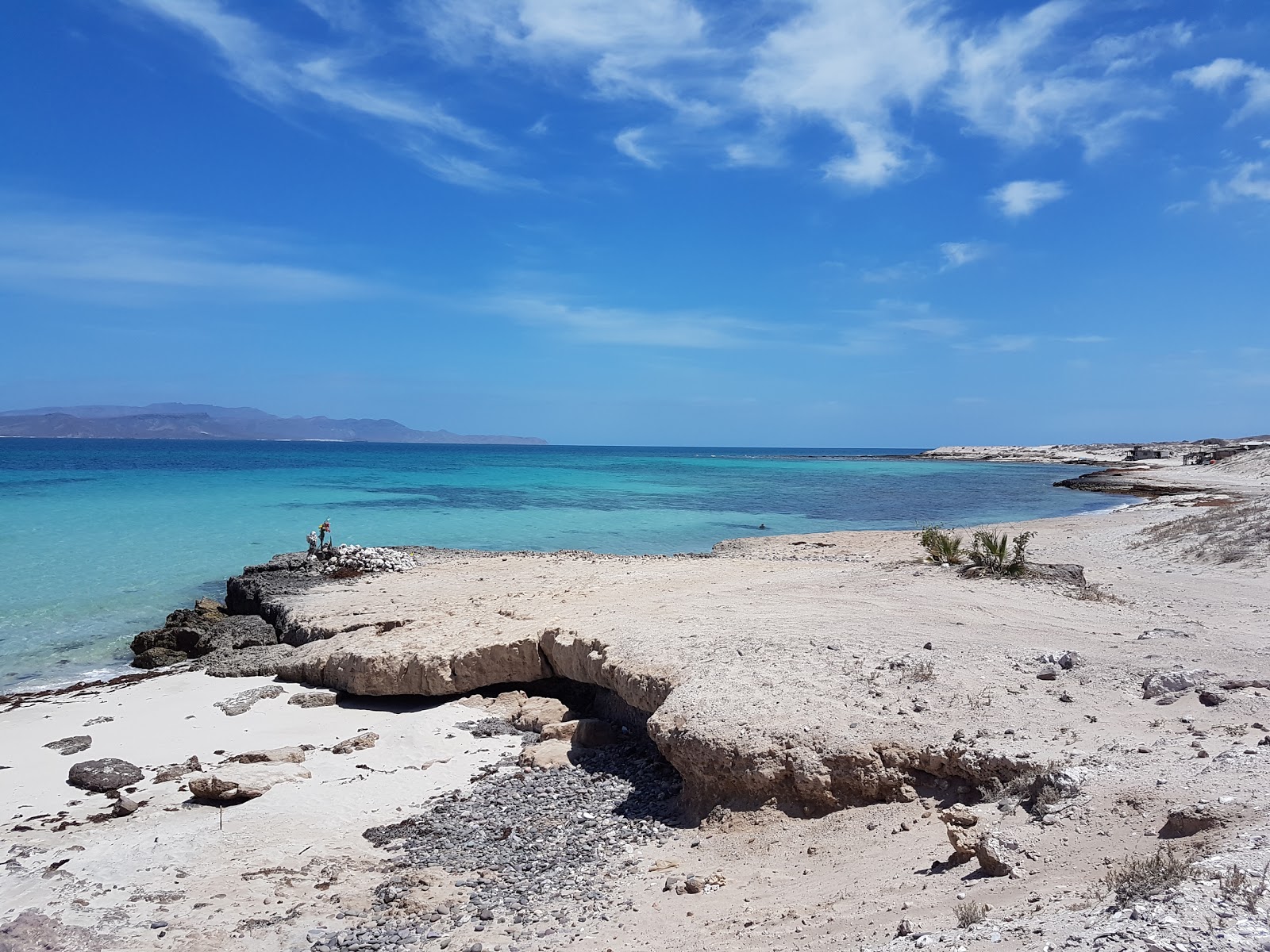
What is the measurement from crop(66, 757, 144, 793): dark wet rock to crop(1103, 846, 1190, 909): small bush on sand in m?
7.52

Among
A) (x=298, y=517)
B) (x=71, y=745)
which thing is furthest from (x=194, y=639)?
(x=298, y=517)

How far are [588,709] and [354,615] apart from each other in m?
4.93

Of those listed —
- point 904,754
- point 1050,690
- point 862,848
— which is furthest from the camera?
point 1050,690

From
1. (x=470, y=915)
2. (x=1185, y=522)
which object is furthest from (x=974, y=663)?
(x=1185, y=522)

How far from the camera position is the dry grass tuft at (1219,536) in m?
13.1

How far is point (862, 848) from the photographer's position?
4785 millimetres

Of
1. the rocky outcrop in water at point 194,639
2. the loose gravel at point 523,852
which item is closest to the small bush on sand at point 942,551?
the loose gravel at point 523,852

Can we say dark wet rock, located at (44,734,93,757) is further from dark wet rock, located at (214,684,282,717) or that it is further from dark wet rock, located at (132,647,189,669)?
dark wet rock, located at (132,647,189,669)

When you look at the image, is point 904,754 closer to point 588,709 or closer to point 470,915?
point 470,915

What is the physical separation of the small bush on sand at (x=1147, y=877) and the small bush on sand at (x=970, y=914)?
0.52 m

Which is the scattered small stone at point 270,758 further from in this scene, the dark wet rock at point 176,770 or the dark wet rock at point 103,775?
the dark wet rock at point 103,775

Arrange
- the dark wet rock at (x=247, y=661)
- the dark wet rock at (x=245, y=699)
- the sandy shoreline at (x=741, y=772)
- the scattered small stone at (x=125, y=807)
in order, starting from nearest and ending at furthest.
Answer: the sandy shoreline at (x=741, y=772)
the scattered small stone at (x=125, y=807)
the dark wet rock at (x=245, y=699)
the dark wet rock at (x=247, y=661)

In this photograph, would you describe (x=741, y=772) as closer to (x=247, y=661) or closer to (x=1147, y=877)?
(x=1147, y=877)

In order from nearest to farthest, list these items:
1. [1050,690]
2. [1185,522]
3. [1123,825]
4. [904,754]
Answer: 1. [1123,825]
2. [904,754]
3. [1050,690]
4. [1185,522]
